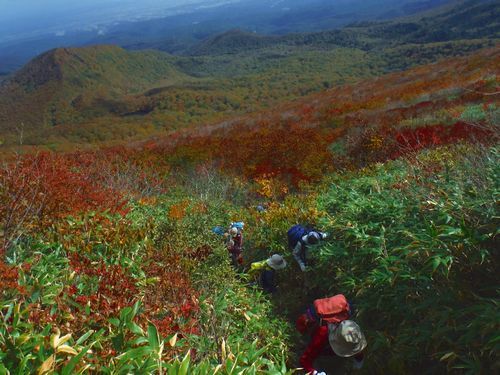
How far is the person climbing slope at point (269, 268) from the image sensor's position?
579 centimetres

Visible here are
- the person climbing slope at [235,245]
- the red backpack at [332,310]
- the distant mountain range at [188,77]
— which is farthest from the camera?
the distant mountain range at [188,77]

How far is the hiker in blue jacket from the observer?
227 inches

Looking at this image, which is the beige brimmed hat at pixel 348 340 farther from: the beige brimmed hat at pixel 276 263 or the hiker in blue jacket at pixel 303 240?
the beige brimmed hat at pixel 276 263

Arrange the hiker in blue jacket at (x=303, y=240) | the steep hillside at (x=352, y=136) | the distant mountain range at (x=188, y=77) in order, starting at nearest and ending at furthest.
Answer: the hiker in blue jacket at (x=303, y=240)
the steep hillside at (x=352, y=136)
the distant mountain range at (x=188, y=77)

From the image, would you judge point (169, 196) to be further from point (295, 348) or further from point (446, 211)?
point (446, 211)

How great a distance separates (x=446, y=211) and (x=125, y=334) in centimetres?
346

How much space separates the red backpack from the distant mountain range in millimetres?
47466

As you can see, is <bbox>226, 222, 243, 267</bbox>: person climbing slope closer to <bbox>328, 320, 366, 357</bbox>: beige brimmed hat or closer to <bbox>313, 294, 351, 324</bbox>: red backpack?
<bbox>313, 294, 351, 324</bbox>: red backpack

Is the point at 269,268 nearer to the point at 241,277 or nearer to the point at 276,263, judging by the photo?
the point at 276,263

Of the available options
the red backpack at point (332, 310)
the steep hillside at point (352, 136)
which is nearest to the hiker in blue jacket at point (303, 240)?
the red backpack at point (332, 310)

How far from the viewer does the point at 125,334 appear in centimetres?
332

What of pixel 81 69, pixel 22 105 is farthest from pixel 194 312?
pixel 81 69

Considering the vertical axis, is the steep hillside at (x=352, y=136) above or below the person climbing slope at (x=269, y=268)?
below

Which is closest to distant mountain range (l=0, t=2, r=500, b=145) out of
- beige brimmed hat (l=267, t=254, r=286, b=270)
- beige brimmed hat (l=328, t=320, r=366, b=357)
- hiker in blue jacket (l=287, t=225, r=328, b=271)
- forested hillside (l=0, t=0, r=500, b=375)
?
forested hillside (l=0, t=0, r=500, b=375)
